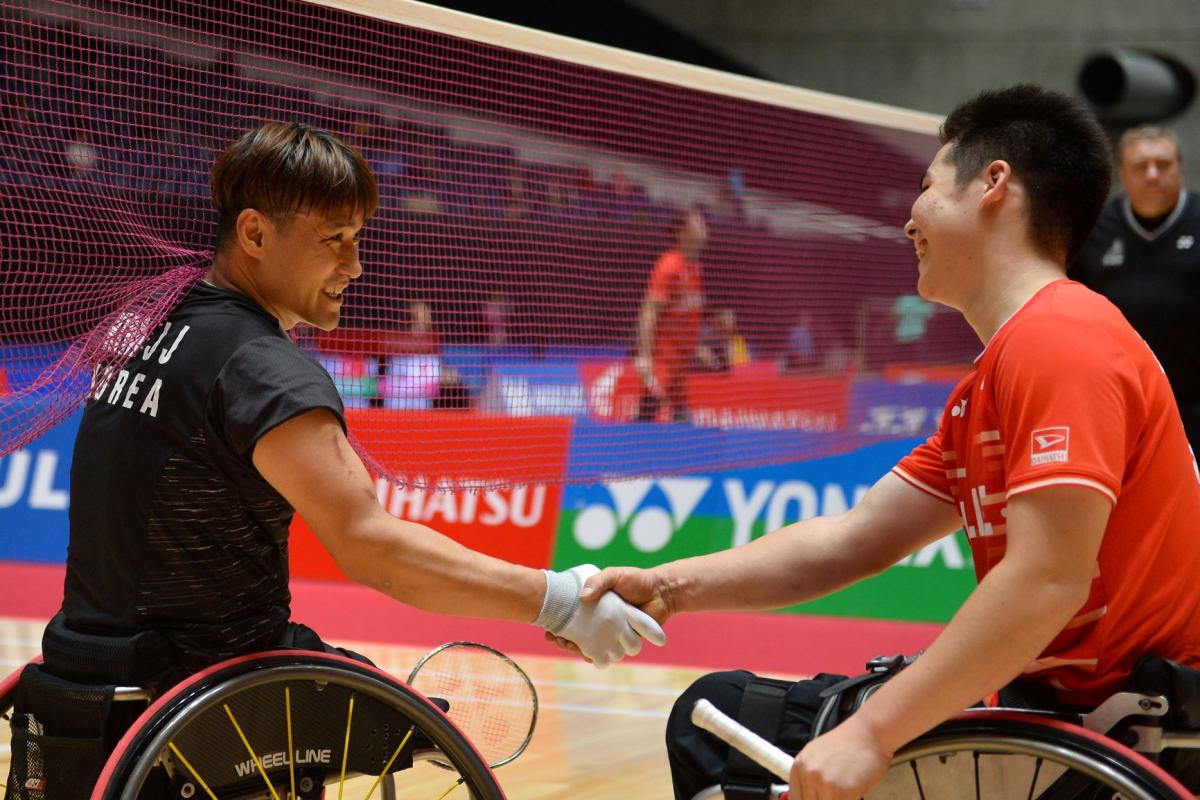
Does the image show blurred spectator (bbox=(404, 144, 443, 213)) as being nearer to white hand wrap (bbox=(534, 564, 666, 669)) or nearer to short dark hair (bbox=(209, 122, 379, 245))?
short dark hair (bbox=(209, 122, 379, 245))

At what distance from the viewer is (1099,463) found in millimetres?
1830

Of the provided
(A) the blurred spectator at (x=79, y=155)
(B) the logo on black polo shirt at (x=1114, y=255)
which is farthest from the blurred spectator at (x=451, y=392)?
(B) the logo on black polo shirt at (x=1114, y=255)

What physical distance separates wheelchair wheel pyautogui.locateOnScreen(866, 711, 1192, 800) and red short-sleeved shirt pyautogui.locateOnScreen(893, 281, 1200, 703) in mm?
178

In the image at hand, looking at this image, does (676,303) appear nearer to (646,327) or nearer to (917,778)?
(646,327)

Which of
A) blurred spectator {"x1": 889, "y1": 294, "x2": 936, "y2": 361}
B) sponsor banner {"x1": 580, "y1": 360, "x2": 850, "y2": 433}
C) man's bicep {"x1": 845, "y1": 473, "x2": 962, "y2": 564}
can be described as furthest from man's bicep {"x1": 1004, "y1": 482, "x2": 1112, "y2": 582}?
blurred spectator {"x1": 889, "y1": 294, "x2": 936, "y2": 361}

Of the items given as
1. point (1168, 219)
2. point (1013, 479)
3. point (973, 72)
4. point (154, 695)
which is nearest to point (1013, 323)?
point (1013, 479)

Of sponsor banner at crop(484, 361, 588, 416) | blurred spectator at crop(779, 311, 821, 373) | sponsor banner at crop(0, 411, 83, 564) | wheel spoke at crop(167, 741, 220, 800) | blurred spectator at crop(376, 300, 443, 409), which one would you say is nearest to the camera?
wheel spoke at crop(167, 741, 220, 800)

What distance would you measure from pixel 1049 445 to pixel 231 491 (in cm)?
128

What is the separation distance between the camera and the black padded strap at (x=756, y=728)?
6.75ft

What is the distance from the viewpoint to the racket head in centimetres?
279

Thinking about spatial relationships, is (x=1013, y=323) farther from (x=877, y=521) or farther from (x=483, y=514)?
(x=483, y=514)

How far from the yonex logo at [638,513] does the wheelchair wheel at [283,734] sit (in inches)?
178

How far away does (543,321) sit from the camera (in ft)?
20.5

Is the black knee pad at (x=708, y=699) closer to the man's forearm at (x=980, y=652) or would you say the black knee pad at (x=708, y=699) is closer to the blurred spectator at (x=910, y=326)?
the man's forearm at (x=980, y=652)
